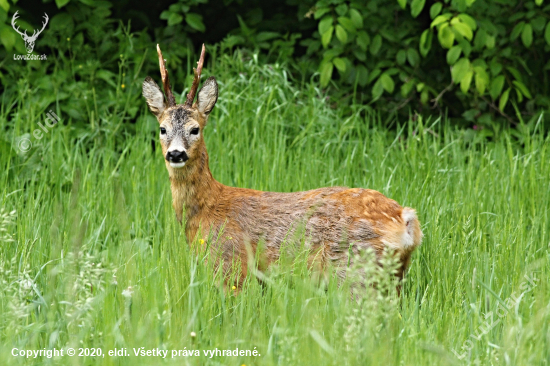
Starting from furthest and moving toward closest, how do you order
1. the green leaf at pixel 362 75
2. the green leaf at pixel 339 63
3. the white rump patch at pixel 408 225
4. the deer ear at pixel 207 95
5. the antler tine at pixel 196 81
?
the green leaf at pixel 362 75, the green leaf at pixel 339 63, the deer ear at pixel 207 95, the antler tine at pixel 196 81, the white rump patch at pixel 408 225

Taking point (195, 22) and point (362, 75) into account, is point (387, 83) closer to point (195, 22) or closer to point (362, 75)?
point (362, 75)

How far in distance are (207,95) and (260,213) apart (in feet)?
2.37

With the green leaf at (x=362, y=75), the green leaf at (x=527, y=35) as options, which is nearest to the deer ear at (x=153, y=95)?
the green leaf at (x=362, y=75)

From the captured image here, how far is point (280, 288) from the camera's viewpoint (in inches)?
112

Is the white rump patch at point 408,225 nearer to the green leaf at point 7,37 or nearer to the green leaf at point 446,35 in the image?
the green leaf at point 446,35

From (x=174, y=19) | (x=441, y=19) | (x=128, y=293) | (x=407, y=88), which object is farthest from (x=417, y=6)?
(x=128, y=293)

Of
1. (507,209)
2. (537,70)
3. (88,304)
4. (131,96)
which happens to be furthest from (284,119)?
(88,304)

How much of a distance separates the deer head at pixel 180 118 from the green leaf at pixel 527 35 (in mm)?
2765

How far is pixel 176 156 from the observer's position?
3.65 meters

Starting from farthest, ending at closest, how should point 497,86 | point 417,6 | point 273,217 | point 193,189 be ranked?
point 497,86 < point 417,6 < point 193,189 < point 273,217

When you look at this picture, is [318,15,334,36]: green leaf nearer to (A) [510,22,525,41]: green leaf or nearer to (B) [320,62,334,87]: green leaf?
(B) [320,62,334,87]: green leaf

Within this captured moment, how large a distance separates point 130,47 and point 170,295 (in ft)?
12.2

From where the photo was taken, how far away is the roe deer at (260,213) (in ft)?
11.4

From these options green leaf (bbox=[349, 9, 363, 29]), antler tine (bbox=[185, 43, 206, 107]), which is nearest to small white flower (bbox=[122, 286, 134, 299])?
antler tine (bbox=[185, 43, 206, 107])
